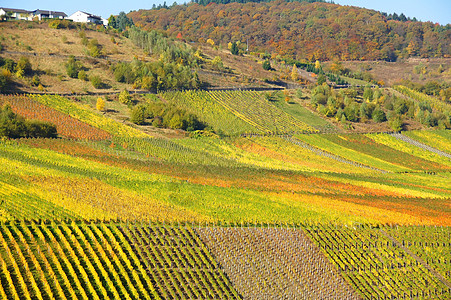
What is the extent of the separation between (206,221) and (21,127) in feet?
152

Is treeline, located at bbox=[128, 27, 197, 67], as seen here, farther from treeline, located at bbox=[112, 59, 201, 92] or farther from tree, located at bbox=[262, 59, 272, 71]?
tree, located at bbox=[262, 59, 272, 71]

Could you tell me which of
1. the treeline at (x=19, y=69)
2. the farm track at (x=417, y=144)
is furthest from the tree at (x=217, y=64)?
the farm track at (x=417, y=144)

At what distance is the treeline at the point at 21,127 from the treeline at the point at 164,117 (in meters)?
20.6

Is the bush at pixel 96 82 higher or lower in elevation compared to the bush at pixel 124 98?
higher

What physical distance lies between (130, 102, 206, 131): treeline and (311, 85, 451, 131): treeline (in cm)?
3908

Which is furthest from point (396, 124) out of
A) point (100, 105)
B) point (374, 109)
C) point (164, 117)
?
point (100, 105)

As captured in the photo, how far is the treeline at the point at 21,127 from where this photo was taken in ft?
298

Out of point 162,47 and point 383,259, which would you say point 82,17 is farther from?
point 383,259

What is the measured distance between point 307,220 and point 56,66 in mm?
90625

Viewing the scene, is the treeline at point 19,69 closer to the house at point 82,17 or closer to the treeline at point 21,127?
the treeline at point 21,127

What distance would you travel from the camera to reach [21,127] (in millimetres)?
92375

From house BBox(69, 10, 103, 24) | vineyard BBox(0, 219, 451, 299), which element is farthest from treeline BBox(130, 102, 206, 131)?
house BBox(69, 10, 103, 24)

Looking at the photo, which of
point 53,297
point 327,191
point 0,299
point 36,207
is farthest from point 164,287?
point 327,191

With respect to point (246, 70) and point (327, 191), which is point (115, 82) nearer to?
point (246, 70)
